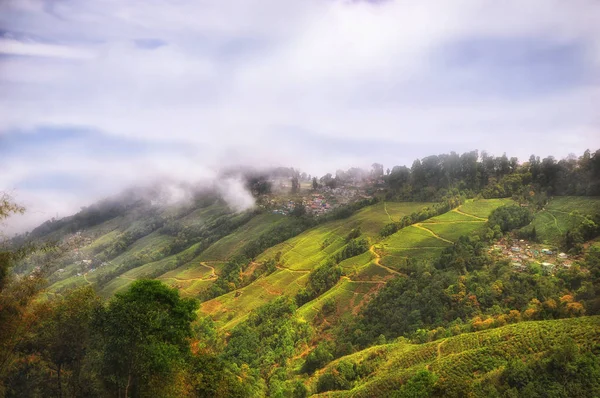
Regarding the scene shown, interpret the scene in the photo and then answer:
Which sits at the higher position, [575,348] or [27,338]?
[27,338]

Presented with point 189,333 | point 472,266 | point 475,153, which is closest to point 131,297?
point 189,333

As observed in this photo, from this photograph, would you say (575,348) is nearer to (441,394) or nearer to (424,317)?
(441,394)

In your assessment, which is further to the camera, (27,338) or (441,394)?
(441,394)

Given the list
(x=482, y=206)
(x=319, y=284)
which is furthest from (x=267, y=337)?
(x=482, y=206)

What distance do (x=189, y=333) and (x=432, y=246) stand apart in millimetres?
50377

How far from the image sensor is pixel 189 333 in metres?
21.6

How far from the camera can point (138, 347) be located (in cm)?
1795

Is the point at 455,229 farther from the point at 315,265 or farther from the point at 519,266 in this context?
the point at 315,265

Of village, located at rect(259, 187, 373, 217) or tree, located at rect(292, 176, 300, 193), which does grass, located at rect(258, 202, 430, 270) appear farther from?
tree, located at rect(292, 176, 300, 193)

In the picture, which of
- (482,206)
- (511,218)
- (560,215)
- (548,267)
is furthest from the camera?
(482,206)

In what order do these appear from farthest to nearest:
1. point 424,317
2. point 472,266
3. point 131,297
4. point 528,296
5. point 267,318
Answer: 1. point 267,318
2. point 472,266
3. point 424,317
4. point 528,296
5. point 131,297

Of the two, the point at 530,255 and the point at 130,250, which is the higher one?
the point at 530,255

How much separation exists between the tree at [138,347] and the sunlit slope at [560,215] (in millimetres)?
53626

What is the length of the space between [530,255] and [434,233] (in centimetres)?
1955
